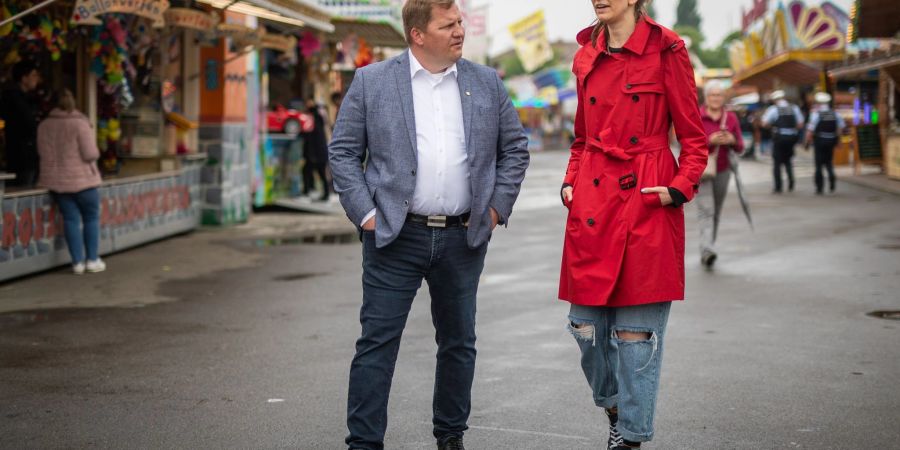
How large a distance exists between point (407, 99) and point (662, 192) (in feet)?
3.35

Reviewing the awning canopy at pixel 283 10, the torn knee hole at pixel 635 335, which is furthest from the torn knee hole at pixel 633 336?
the awning canopy at pixel 283 10

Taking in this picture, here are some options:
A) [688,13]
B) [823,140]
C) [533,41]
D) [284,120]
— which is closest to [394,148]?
[823,140]

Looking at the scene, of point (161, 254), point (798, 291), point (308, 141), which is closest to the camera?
point (798, 291)

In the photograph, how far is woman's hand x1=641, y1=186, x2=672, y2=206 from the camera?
4.67 metres

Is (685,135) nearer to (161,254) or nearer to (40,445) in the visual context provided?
(40,445)

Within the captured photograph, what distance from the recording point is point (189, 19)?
1353cm

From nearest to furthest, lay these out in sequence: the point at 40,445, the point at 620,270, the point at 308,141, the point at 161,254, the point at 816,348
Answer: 1. the point at 620,270
2. the point at 40,445
3. the point at 816,348
4. the point at 161,254
5. the point at 308,141

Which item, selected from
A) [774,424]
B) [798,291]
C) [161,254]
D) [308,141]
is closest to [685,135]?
[774,424]

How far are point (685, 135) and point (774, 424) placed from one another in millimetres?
1747

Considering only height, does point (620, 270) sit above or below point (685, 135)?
below

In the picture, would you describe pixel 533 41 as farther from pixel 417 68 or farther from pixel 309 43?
pixel 417 68

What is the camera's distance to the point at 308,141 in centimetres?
2178

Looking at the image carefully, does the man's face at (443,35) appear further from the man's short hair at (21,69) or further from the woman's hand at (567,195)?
the man's short hair at (21,69)

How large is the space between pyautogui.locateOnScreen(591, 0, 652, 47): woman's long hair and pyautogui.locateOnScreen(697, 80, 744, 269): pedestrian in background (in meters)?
6.97
